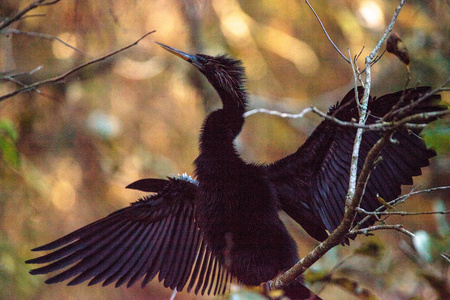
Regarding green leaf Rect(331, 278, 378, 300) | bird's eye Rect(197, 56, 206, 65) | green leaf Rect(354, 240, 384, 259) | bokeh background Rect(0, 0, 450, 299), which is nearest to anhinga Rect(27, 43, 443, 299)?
bird's eye Rect(197, 56, 206, 65)

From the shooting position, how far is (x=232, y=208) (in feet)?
8.93

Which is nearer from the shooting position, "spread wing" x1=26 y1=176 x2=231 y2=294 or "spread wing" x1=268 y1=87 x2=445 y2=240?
"spread wing" x1=268 y1=87 x2=445 y2=240

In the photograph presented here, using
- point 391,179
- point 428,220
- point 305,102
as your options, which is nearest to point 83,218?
point 305,102

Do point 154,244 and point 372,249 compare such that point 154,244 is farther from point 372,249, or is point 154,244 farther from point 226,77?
point 372,249

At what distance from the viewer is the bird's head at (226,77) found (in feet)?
10.3

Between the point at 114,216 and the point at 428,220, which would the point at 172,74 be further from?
the point at 428,220

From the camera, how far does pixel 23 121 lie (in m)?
4.81

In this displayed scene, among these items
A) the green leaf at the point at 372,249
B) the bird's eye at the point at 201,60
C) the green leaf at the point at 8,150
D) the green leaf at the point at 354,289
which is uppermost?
the bird's eye at the point at 201,60

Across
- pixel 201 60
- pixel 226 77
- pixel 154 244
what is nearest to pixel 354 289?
pixel 154 244

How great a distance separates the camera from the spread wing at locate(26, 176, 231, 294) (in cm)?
296

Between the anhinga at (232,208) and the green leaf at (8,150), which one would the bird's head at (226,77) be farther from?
the green leaf at (8,150)

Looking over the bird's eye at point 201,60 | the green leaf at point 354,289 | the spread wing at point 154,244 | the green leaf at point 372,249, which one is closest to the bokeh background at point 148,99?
the bird's eye at point 201,60

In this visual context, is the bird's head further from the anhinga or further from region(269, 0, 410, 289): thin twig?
region(269, 0, 410, 289): thin twig

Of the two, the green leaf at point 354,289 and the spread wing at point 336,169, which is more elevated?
the spread wing at point 336,169
